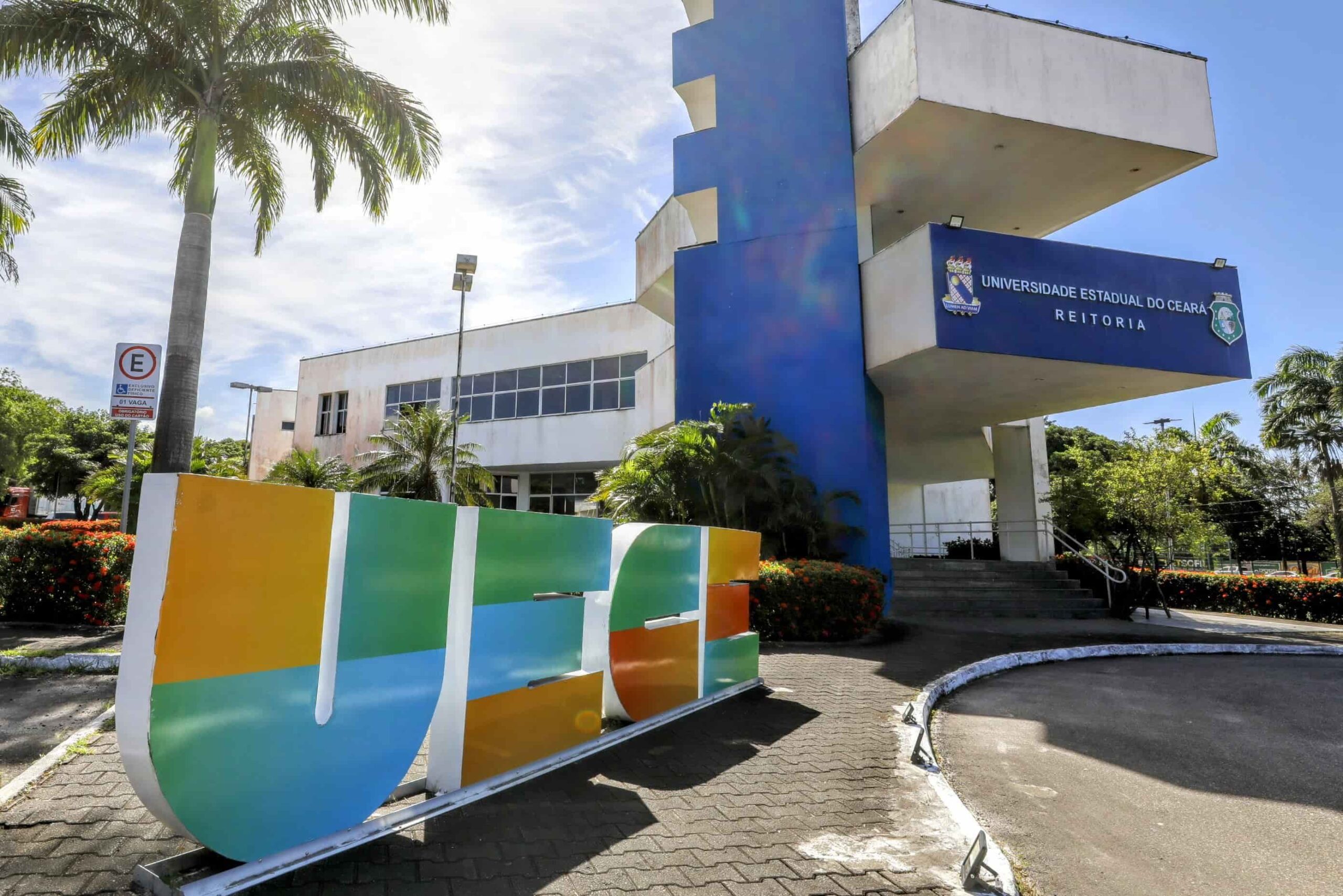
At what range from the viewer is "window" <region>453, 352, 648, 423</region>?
79.7 feet

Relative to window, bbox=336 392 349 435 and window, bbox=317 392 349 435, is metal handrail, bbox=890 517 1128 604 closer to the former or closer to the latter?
window, bbox=336 392 349 435

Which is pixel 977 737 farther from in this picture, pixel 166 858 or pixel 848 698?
pixel 166 858

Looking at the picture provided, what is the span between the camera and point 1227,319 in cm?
1397

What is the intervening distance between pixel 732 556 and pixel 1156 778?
3.81 meters

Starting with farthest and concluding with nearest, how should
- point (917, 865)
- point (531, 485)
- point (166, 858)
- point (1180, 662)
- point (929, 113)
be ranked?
point (531, 485) → point (929, 113) → point (1180, 662) → point (917, 865) → point (166, 858)

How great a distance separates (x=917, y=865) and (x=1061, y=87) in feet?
45.8

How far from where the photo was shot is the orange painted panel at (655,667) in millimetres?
5648

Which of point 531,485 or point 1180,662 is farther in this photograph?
point 531,485

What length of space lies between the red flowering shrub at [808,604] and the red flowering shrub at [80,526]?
31.2ft

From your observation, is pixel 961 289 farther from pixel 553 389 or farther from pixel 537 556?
pixel 553 389

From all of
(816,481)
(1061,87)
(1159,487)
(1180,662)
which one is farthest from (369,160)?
(1159,487)

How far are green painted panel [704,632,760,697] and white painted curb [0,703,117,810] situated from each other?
4.42 m

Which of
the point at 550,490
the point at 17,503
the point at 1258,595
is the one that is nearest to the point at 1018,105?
the point at 1258,595

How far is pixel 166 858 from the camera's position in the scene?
10.3 ft
